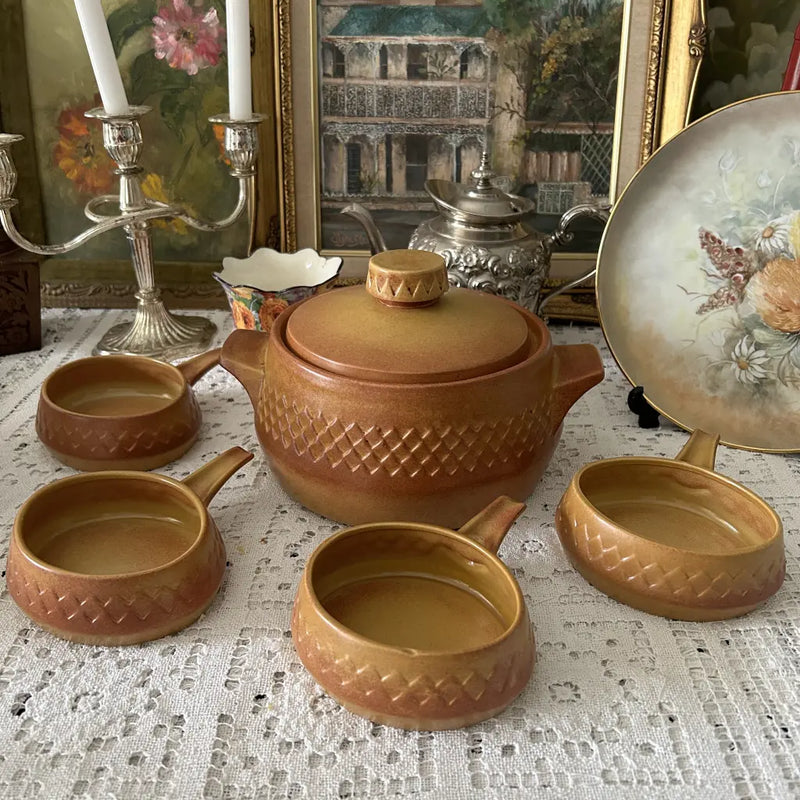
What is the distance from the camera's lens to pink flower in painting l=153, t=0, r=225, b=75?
0.94 meters

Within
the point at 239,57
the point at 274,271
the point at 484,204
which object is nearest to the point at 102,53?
the point at 239,57

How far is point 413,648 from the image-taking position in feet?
1.70

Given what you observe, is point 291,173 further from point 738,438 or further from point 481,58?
point 738,438

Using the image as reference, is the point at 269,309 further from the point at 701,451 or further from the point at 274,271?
the point at 701,451

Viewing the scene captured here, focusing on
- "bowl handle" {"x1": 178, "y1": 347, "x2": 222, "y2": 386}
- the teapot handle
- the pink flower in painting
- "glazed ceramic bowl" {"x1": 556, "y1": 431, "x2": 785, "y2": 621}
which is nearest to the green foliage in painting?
the pink flower in painting

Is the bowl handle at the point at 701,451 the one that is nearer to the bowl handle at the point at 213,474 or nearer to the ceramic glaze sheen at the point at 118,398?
the bowl handle at the point at 213,474

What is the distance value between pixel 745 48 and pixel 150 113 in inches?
25.6

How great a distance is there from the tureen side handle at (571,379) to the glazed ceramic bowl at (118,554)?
24 centimetres

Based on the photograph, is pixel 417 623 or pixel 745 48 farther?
pixel 745 48

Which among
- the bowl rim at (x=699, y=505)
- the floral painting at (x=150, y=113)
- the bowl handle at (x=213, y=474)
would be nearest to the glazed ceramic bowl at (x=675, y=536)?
the bowl rim at (x=699, y=505)

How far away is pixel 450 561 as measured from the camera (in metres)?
0.58

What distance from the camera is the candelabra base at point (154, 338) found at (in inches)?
37.4

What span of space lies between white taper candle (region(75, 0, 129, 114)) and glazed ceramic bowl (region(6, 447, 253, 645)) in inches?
15.6

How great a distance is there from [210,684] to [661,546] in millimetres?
292
